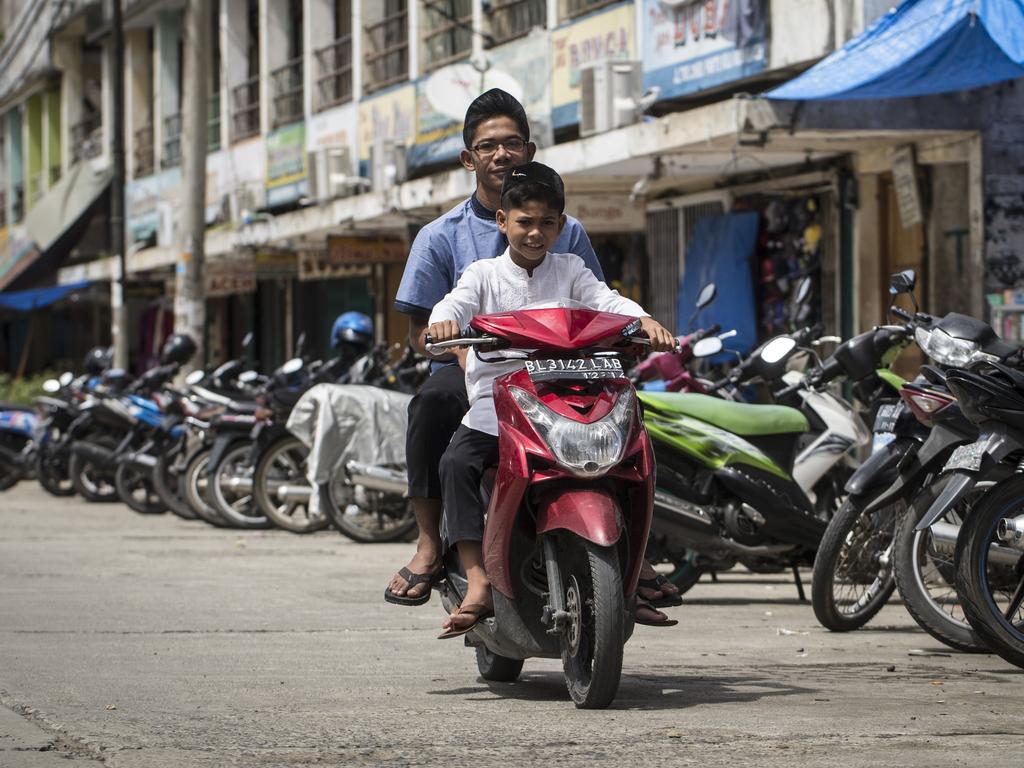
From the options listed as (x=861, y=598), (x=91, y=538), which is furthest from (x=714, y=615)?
(x=91, y=538)

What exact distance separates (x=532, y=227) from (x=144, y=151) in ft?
101

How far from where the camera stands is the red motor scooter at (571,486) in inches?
211

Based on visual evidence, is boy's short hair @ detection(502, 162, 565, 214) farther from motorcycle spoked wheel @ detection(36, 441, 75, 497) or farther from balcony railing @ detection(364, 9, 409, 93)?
balcony railing @ detection(364, 9, 409, 93)

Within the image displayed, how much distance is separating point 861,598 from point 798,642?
420 millimetres

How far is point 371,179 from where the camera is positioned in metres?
23.0

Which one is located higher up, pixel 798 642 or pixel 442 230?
pixel 442 230

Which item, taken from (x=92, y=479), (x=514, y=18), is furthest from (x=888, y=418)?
(x=514, y=18)

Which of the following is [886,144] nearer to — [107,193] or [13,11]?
[107,193]

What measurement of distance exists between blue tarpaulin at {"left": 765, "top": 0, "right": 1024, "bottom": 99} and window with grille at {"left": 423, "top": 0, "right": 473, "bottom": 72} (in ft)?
35.8

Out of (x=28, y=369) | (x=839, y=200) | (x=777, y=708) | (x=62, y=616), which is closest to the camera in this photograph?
(x=777, y=708)

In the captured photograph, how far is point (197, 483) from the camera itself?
47.8 ft

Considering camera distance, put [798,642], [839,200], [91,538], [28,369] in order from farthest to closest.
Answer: [28,369], [839,200], [91,538], [798,642]

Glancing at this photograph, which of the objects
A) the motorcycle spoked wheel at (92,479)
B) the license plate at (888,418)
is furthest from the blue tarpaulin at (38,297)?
the license plate at (888,418)

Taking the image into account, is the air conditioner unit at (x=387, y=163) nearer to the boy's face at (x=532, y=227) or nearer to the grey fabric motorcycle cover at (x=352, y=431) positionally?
the grey fabric motorcycle cover at (x=352, y=431)
